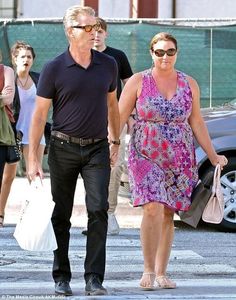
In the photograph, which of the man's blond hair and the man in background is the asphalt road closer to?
the man in background

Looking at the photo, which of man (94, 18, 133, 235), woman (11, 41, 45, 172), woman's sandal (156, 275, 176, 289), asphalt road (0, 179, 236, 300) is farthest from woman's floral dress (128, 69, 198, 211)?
woman (11, 41, 45, 172)

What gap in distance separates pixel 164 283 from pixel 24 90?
4132mm

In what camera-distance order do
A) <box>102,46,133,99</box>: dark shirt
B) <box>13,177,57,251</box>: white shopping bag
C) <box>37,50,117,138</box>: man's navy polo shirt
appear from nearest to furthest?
<box>13,177,57,251</box>: white shopping bag → <box>37,50,117,138</box>: man's navy polo shirt → <box>102,46,133,99</box>: dark shirt

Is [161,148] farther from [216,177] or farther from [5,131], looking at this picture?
[5,131]

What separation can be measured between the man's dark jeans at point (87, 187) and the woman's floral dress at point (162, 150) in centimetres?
42

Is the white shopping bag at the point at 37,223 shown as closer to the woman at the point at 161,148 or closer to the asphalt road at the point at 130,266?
the asphalt road at the point at 130,266

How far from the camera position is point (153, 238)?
7910 mm

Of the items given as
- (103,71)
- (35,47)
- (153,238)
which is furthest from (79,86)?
(35,47)

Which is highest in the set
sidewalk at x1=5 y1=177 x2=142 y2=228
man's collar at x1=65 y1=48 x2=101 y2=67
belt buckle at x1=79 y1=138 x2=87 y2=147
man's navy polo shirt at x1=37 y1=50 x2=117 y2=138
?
man's collar at x1=65 y1=48 x2=101 y2=67

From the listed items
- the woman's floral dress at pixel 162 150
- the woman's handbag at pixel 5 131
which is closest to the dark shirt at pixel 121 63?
the woman's handbag at pixel 5 131

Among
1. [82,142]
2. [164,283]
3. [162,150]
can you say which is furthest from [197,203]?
[82,142]

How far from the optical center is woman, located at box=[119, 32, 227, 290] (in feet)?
26.0

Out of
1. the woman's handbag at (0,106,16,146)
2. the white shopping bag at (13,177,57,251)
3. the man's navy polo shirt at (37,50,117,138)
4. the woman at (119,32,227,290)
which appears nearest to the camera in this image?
the white shopping bag at (13,177,57,251)

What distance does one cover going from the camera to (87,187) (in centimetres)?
756
